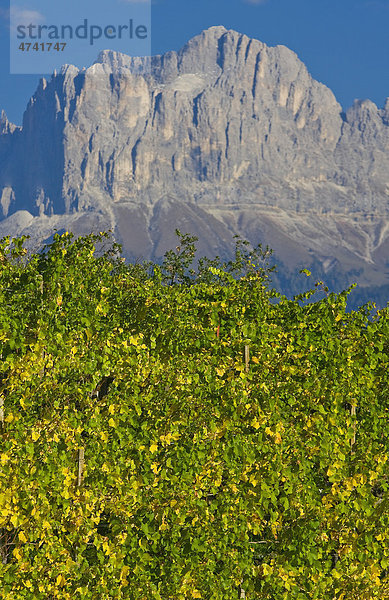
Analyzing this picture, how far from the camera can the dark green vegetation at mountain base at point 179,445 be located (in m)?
13.6

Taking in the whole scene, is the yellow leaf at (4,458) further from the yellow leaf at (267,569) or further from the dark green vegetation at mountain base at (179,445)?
the yellow leaf at (267,569)

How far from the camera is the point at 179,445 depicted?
1459 centimetres

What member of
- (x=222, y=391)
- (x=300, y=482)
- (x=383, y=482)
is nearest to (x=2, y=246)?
(x=222, y=391)

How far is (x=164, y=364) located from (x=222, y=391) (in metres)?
1.24

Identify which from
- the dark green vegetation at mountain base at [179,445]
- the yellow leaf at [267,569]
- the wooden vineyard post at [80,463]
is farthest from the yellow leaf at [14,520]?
the yellow leaf at [267,569]

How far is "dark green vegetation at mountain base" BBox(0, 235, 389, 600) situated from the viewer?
13570 mm

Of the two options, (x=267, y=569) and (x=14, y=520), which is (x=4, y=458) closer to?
(x=14, y=520)

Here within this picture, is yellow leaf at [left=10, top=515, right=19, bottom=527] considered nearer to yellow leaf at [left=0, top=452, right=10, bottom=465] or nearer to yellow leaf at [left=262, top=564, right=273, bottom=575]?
yellow leaf at [left=0, top=452, right=10, bottom=465]

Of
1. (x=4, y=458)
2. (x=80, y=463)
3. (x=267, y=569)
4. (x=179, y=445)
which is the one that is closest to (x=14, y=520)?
(x=4, y=458)

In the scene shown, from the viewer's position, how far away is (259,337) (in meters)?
16.5

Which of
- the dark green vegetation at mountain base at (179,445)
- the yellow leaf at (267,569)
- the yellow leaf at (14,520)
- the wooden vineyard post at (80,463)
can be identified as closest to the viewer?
the yellow leaf at (14,520)

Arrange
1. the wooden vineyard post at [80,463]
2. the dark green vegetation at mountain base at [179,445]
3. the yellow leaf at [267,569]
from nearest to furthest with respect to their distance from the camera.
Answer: the dark green vegetation at mountain base at [179,445] → the wooden vineyard post at [80,463] → the yellow leaf at [267,569]

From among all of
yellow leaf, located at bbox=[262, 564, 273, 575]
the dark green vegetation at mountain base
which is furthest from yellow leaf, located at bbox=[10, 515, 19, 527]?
yellow leaf, located at bbox=[262, 564, 273, 575]

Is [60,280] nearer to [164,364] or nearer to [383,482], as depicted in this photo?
[164,364]
